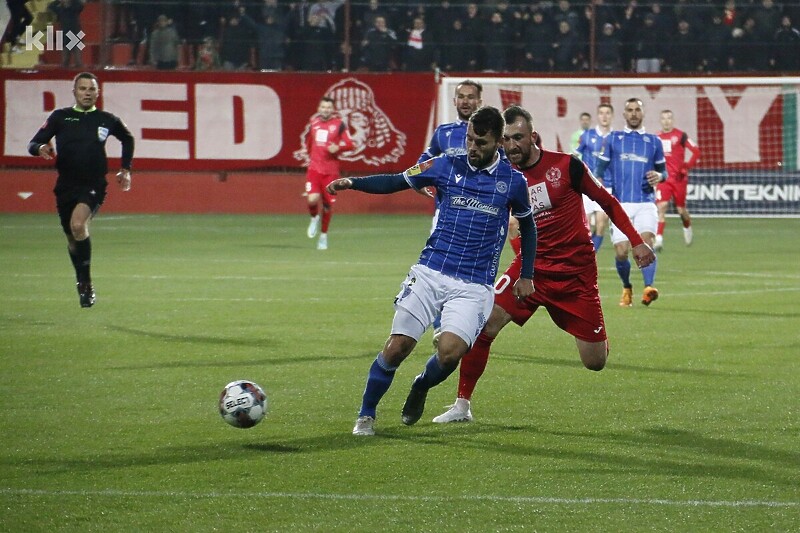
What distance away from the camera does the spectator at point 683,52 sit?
27719 millimetres

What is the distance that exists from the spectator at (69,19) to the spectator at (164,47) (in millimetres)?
1596

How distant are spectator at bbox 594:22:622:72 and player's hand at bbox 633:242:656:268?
2085 cm

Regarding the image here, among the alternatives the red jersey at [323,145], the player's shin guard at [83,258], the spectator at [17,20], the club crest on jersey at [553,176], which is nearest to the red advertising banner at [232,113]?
the spectator at [17,20]

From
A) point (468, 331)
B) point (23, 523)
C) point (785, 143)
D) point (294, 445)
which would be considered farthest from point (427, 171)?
point (785, 143)

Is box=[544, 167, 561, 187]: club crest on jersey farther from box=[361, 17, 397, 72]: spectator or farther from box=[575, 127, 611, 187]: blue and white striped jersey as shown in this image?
box=[361, 17, 397, 72]: spectator

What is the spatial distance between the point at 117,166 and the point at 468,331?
22.6 meters

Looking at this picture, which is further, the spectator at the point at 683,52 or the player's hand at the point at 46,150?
the spectator at the point at 683,52

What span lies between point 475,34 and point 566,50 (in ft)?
6.66

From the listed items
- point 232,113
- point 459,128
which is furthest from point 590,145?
point 232,113

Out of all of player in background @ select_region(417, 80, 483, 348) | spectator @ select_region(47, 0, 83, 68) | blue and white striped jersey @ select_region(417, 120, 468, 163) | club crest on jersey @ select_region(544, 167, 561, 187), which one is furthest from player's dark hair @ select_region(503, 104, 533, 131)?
spectator @ select_region(47, 0, 83, 68)

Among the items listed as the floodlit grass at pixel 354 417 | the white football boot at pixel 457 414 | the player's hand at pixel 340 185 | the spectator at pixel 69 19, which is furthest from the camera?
the spectator at pixel 69 19

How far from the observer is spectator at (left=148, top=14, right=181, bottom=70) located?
91.6 feet

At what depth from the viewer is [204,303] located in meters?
13.8

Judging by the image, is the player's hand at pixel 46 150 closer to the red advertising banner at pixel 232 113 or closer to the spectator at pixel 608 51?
the red advertising banner at pixel 232 113
